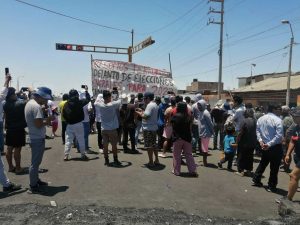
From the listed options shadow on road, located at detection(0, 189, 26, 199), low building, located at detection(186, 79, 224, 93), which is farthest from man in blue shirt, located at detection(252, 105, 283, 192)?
low building, located at detection(186, 79, 224, 93)

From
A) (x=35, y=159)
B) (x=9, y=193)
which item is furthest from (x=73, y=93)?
(x=9, y=193)

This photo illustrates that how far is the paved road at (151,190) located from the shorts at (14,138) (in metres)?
0.70

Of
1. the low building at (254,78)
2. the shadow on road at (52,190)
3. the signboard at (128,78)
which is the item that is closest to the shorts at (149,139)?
the shadow on road at (52,190)

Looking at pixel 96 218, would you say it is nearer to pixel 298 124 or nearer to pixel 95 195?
pixel 95 195

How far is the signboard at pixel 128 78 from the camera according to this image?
13461 mm

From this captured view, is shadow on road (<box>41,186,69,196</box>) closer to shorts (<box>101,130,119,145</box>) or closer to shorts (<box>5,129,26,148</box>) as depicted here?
shorts (<box>5,129,26,148</box>)

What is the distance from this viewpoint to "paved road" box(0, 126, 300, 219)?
6.16 m

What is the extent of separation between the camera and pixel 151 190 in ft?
22.9

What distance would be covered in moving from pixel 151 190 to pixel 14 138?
3.29 meters

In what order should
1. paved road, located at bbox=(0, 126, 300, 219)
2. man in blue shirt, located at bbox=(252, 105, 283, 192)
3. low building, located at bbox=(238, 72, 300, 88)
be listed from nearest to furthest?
paved road, located at bbox=(0, 126, 300, 219) < man in blue shirt, located at bbox=(252, 105, 283, 192) < low building, located at bbox=(238, 72, 300, 88)

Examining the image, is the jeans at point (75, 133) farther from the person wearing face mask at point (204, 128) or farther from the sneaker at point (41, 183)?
the person wearing face mask at point (204, 128)

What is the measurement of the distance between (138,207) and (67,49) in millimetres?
21529

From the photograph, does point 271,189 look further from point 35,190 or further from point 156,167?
point 35,190

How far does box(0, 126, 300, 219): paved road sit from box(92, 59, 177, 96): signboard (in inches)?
183
